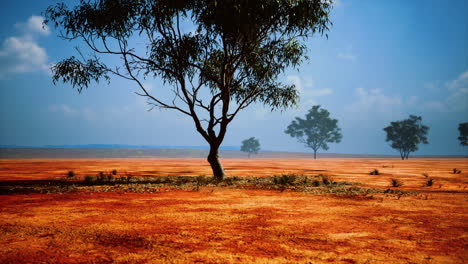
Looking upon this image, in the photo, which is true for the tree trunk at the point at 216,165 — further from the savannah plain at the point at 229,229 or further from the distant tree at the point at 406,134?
the distant tree at the point at 406,134

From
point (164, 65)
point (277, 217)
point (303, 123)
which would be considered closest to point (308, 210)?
point (277, 217)

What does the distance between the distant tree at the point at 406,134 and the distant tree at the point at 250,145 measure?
50.6m

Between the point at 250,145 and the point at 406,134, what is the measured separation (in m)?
57.7

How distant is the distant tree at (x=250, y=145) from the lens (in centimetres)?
12423

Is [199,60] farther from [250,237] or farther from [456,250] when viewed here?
[456,250]

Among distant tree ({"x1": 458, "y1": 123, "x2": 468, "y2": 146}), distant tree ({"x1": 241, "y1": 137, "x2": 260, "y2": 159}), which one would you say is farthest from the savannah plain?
distant tree ({"x1": 241, "y1": 137, "x2": 260, "y2": 159})

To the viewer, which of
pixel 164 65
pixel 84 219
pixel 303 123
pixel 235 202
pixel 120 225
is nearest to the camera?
pixel 120 225

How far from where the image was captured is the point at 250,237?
5879 mm

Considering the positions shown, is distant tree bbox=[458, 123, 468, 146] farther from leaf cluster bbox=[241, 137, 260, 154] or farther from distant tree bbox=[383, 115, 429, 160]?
leaf cluster bbox=[241, 137, 260, 154]

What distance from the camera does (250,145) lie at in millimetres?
125062

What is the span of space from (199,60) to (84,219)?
13827mm

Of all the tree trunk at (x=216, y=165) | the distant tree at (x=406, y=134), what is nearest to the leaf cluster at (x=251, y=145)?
the distant tree at (x=406, y=134)

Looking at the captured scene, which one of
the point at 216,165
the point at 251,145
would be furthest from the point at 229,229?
the point at 251,145

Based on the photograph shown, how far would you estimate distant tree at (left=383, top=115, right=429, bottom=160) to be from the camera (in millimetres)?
87250
